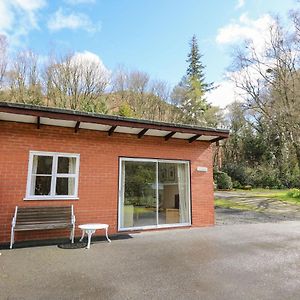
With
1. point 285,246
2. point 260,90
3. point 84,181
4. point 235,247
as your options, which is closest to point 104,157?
point 84,181

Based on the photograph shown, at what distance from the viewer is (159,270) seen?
16.1 ft

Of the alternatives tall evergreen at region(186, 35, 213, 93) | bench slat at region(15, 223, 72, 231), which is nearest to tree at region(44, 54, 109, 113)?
tall evergreen at region(186, 35, 213, 93)

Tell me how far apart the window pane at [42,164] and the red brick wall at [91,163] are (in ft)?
0.84

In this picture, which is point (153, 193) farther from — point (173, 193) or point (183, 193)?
point (183, 193)

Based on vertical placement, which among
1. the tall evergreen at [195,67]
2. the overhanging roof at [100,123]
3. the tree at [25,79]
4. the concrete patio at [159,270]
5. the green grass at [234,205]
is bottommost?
the concrete patio at [159,270]

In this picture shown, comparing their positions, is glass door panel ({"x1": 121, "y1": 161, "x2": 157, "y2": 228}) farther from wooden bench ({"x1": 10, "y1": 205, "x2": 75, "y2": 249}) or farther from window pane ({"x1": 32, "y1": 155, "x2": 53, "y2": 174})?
window pane ({"x1": 32, "y1": 155, "x2": 53, "y2": 174})

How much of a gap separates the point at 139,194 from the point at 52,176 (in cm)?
292

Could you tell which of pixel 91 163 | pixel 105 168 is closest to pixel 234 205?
pixel 105 168

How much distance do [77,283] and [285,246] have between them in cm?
534

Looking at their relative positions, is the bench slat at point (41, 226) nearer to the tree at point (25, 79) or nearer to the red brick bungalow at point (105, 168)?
the red brick bungalow at point (105, 168)

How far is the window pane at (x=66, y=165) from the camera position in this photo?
7.89 m

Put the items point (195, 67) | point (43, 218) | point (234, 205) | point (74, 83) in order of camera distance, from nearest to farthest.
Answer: point (43, 218) → point (234, 205) → point (74, 83) → point (195, 67)

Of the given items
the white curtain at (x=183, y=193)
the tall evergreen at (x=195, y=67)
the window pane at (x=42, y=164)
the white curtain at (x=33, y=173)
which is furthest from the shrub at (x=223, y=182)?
the white curtain at (x=33, y=173)

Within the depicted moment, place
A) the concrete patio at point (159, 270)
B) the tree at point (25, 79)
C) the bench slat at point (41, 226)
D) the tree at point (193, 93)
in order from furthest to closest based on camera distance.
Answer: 1. the tree at point (193, 93)
2. the tree at point (25, 79)
3. the bench slat at point (41, 226)
4. the concrete patio at point (159, 270)
